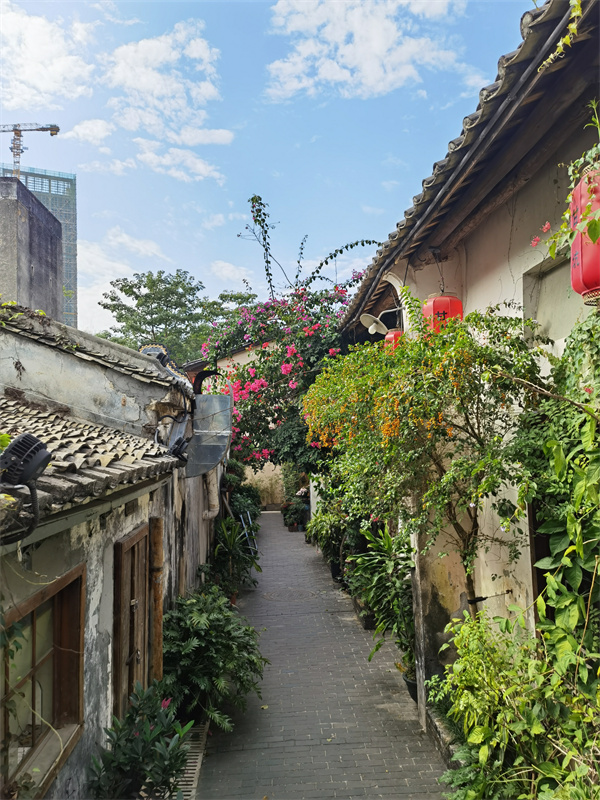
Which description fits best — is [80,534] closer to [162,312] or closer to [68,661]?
[68,661]

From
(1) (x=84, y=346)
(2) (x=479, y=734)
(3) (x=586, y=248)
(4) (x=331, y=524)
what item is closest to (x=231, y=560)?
(4) (x=331, y=524)

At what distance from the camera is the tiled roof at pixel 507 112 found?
305 centimetres

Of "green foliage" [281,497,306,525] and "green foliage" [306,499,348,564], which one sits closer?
"green foliage" [306,499,348,564]

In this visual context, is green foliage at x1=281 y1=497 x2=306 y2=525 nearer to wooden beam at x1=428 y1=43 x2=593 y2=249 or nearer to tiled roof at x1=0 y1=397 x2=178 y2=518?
tiled roof at x1=0 y1=397 x2=178 y2=518

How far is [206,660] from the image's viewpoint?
22.6ft

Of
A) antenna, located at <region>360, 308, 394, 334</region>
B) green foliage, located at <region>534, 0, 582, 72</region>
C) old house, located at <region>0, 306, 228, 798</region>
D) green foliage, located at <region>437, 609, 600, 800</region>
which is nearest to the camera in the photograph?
green foliage, located at <region>534, 0, 582, 72</region>

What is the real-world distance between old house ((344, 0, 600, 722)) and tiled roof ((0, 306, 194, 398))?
287 centimetres

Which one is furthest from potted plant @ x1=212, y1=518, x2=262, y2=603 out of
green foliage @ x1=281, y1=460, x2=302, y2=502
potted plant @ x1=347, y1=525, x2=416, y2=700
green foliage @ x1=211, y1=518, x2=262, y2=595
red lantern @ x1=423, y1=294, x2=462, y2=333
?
green foliage @ x1=281, y1=460, x2=302, y2=502

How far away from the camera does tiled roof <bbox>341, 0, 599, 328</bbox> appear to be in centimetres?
305

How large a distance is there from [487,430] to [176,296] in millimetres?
24583

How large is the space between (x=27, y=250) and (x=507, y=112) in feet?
25.6

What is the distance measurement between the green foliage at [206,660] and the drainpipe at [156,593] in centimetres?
22

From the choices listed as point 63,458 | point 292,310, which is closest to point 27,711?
point 63,458

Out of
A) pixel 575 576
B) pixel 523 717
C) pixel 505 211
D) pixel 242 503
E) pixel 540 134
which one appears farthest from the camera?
pixel 242 503
